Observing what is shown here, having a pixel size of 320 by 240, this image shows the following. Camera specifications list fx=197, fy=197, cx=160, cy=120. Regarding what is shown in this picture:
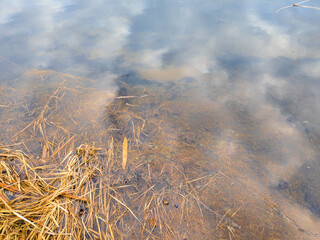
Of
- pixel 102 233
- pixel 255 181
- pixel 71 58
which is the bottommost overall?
pixel 255 181

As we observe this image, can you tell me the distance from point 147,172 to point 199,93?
1603mm

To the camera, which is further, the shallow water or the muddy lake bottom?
the shallow water

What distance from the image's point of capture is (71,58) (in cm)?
386

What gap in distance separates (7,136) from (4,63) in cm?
217

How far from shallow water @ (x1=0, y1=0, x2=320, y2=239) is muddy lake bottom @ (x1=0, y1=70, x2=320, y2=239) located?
16mm

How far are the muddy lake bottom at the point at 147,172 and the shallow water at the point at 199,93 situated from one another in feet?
0.05

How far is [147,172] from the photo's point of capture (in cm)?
202

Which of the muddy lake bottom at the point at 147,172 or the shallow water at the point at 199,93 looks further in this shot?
the shallow water at the point at 199,93

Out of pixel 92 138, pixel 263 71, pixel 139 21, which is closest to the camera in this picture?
pixel 92 138

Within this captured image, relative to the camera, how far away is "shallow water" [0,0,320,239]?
1.93 metres

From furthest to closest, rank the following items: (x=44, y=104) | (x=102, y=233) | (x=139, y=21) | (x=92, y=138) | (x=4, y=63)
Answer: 1. (x=139, y=21)
2. (x=4, y=63)
3. (x=44, y=104)
4. (x=92, y=138)
5. (x=102, y=233)

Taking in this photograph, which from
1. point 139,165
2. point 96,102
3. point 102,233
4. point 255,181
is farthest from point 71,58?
point 255,181

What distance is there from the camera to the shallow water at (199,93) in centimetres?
193

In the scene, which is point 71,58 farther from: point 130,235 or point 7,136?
point 130,235
